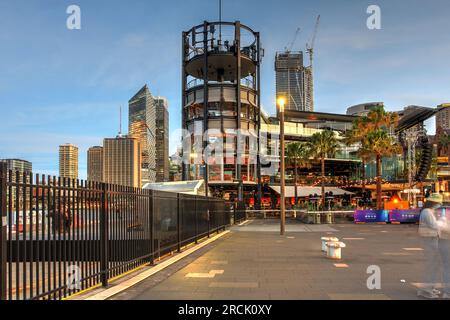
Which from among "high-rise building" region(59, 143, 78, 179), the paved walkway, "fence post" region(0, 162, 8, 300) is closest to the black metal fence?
"fence post" region(0, 162, 8, 300)

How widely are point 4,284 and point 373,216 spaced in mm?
34150

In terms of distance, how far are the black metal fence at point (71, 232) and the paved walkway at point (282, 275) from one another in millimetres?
876

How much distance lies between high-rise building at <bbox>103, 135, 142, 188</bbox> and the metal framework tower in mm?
76582

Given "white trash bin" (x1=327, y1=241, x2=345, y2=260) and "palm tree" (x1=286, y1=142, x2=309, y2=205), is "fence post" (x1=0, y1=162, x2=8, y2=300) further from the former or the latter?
"palm tree" (x1=286, y1=142, x2=309, y2=205)

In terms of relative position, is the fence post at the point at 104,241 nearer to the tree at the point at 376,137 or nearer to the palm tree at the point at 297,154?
the tree at the point at 376,137

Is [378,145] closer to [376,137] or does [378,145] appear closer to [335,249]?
[376,137]

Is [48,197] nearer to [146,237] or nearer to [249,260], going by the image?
[146,237]

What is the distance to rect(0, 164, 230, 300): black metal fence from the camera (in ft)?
19.2

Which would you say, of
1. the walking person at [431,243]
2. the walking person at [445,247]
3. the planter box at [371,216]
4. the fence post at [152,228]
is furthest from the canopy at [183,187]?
the walking person at [445,247]

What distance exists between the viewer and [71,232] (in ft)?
24.1

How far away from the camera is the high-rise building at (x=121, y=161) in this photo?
472 ft

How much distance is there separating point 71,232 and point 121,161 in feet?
476

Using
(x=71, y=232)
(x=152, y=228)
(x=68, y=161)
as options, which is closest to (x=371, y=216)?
(x=152, y=228)
